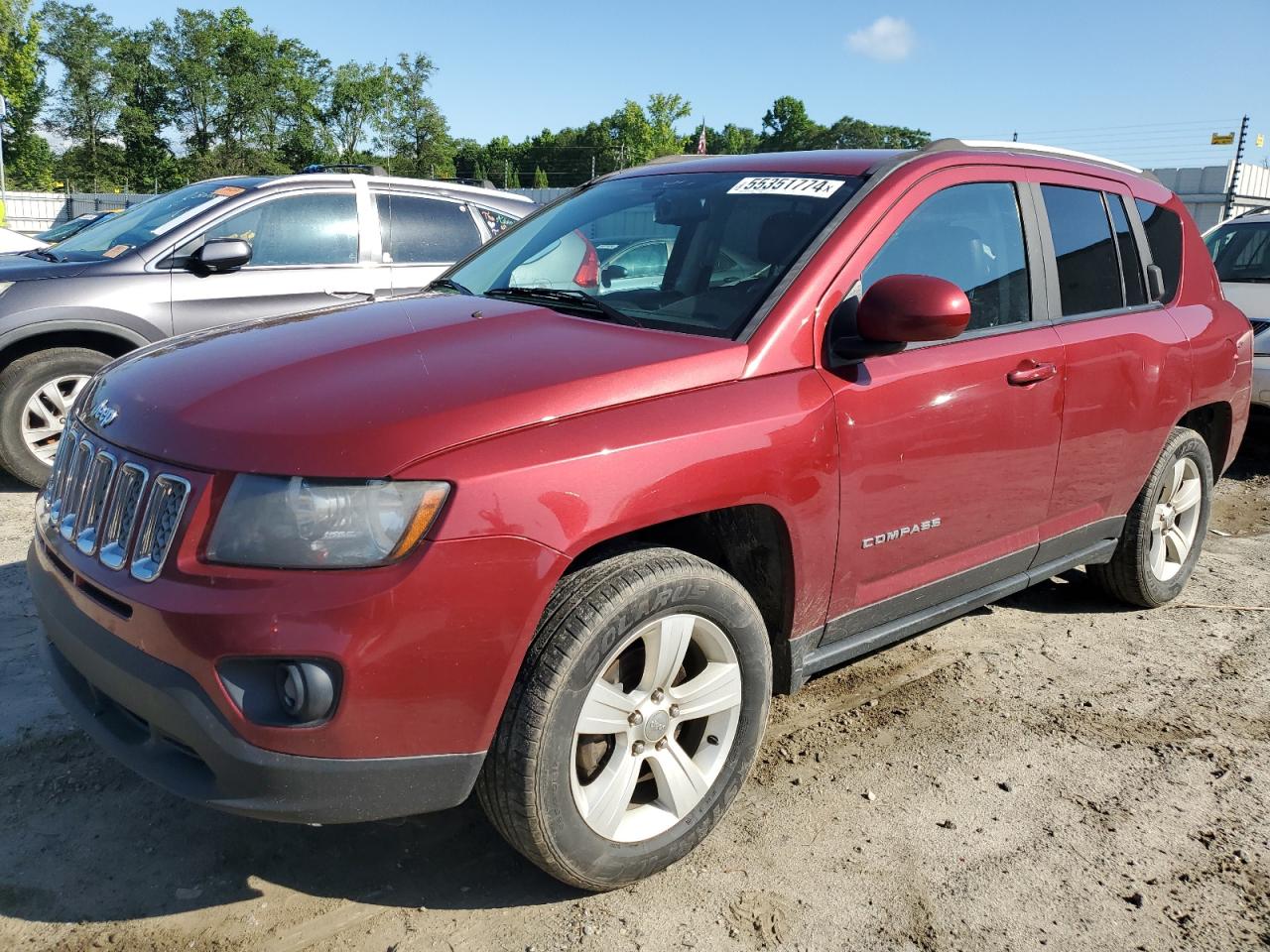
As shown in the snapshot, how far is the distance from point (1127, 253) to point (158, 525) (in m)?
3.67

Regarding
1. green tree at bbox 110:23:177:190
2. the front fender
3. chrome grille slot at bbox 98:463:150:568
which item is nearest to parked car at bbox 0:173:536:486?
chrome grille slot at bbox 98:463:150:568

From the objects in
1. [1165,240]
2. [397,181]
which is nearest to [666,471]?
[1165,240]

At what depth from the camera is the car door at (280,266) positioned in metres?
6.05

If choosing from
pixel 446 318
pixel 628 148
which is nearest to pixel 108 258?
pixel 446 318

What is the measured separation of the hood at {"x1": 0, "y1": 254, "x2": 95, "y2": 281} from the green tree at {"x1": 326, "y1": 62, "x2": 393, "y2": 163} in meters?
79.2

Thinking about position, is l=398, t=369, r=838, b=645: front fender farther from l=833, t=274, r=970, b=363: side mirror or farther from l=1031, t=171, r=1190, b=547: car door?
l=1031, t=171, r=1190, b=547: car door

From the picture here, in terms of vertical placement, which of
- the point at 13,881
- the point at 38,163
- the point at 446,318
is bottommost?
the point at 13,881

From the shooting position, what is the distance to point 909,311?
2652 mm

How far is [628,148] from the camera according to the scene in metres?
89.2

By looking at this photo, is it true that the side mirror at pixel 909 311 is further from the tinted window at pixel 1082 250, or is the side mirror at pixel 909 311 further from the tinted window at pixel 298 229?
the tinted window at pixel 298 229

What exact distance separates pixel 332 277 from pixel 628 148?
87.2 m

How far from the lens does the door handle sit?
127 inches

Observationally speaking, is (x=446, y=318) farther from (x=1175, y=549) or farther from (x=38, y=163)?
(x=38, y=163)

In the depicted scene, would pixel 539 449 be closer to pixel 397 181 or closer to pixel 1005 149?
pixel 1005 149
